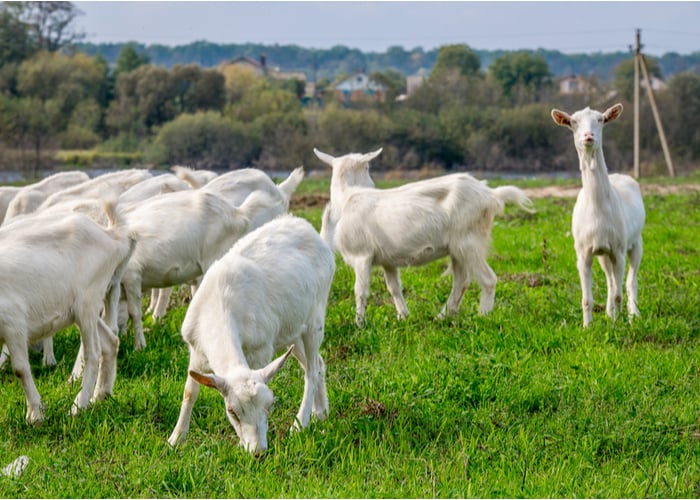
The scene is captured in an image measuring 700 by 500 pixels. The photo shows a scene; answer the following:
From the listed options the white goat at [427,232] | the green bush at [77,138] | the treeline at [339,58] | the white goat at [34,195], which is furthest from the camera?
the treeline at [339,58]

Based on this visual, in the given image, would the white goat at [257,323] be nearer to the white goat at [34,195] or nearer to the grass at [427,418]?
the grass at [427,418]

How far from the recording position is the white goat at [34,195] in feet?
34.7

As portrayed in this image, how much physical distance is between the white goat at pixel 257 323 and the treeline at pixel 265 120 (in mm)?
38032

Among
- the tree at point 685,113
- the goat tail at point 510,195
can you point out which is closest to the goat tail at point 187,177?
the goat tail at point 510,195

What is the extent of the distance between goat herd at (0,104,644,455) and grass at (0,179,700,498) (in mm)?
255

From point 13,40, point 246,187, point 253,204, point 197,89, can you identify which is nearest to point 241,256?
point 253,204

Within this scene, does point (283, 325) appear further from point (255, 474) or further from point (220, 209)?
point (220, 209)

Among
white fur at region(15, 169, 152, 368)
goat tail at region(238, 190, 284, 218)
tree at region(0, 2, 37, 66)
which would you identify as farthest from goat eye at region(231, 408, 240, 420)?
tree at region(0, 2, 37, 66)

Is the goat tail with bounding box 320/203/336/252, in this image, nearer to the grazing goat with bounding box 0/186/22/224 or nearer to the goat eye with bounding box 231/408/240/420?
the grazing goat with bounding box 0/186/22/224

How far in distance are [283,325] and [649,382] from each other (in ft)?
8.72

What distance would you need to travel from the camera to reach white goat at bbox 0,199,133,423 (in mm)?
6371

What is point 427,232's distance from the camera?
31.5 ft

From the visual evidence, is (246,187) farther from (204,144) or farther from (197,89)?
(197,89)

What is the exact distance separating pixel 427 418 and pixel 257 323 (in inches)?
50.4
